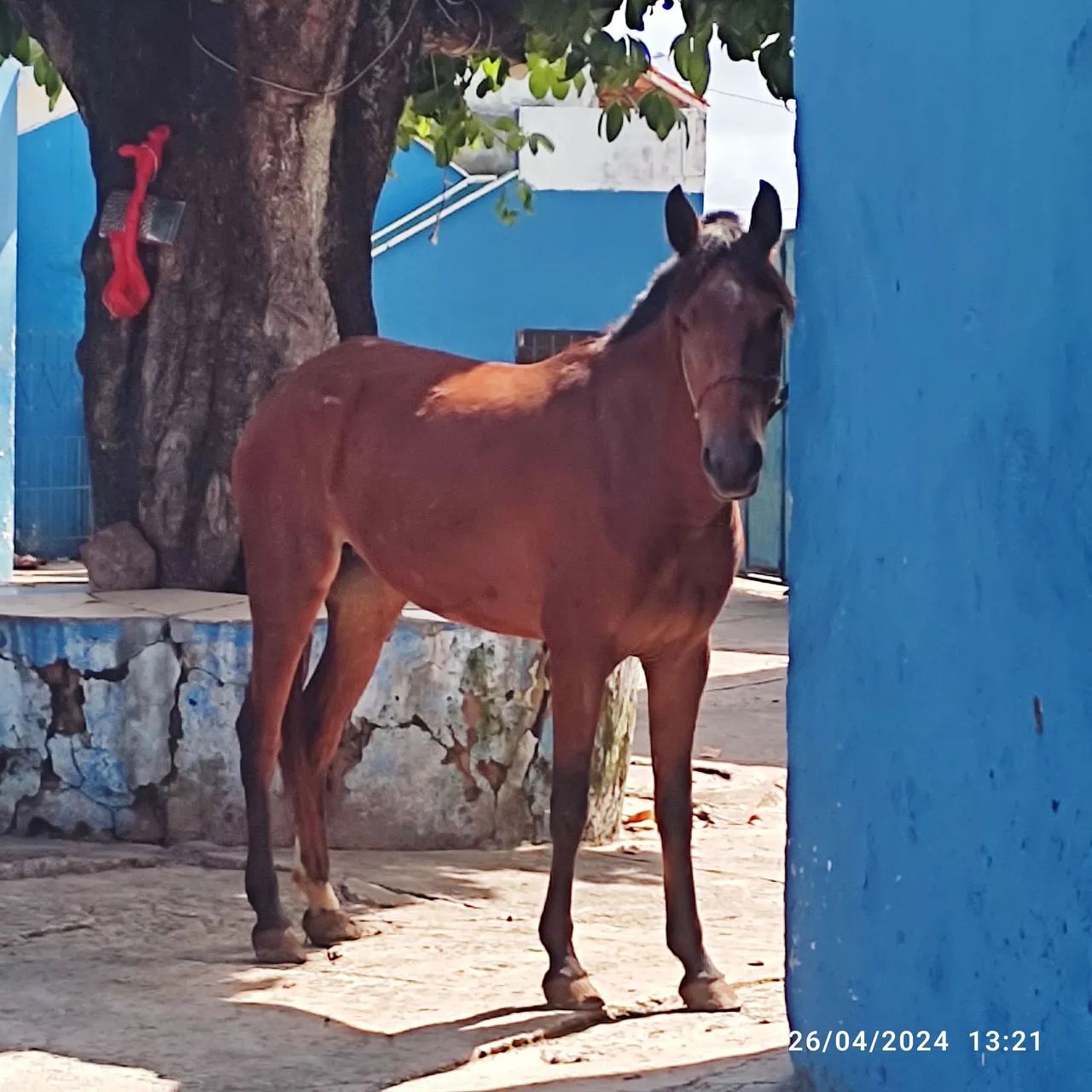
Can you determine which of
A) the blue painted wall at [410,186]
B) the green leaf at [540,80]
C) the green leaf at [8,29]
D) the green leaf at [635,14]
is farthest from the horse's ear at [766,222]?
the blue painted wall at [410,186]

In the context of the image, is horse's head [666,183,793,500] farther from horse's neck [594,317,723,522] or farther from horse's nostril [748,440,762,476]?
horse's neck [594,317,723,522]

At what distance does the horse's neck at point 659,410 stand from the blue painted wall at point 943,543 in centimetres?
93

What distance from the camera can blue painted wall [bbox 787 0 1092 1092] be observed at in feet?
9.37

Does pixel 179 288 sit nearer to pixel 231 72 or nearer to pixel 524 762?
pixel 231 72

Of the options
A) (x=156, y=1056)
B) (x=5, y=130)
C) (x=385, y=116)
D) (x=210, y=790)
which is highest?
(x=5, y=130)

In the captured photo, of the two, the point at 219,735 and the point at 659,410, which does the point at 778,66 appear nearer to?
the point at 659,410

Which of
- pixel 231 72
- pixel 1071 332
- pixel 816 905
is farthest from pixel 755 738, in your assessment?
pixel 1071 332

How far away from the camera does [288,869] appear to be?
6496 millimetres

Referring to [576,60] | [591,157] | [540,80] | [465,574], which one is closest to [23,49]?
[540,80]

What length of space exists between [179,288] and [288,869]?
264 cm

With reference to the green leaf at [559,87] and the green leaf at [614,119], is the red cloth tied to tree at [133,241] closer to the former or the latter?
the green leaf at [614,119]

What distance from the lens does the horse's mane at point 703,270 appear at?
15.3 ft

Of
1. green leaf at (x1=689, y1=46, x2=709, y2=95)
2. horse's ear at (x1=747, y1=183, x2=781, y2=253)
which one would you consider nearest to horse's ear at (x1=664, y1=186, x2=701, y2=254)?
horse's ear at (x1=747, y1=183, x2=781, y2=253)

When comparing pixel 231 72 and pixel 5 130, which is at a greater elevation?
pixel 5 130
